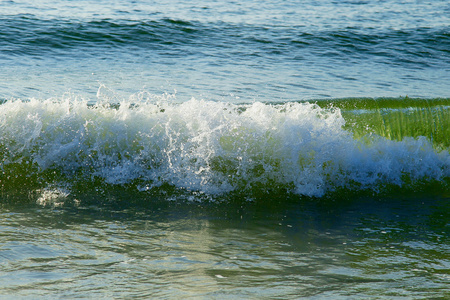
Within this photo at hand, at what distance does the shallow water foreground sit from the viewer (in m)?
2.63

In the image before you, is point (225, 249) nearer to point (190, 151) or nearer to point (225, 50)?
point (190, 151)

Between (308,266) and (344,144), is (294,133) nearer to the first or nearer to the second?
(344,144)

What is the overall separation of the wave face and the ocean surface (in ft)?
0.05

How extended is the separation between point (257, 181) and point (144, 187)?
105 cm

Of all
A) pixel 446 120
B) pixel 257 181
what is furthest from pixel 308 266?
pixel 446 120

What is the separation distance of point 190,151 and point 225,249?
1.66 metres

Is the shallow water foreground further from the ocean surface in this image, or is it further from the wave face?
the wave face

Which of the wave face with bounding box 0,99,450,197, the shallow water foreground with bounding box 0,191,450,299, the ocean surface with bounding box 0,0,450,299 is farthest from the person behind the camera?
the wave face with bounding box 0,99,450,197

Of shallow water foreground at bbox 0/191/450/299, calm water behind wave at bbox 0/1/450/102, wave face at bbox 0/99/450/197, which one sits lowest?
shallow water foreground at bbox 0/191/450/299

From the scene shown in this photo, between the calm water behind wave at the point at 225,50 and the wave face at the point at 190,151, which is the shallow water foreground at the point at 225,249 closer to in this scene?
the wave face at the point at 190,151

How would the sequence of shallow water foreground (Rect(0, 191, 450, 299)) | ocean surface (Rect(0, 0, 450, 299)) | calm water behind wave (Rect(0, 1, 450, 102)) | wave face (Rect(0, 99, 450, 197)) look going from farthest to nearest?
calm water behind wave (Rect(0, 1, 450, 102))
wave face (Rect(0, 99, 450, 197))
ocean surface (Rect(0, 0, 450, 299))
shallow water foreground (Rect(0, 191, 450, 299))

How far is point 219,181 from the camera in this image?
4.61 m

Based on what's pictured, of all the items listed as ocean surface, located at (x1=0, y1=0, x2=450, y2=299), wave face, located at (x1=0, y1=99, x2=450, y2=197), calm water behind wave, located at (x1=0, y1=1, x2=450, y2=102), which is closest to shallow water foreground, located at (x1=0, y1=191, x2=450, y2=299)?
ocean surface, located at (x1=0, y1=0, x2=450, y2=299)

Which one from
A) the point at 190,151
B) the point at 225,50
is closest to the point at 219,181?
the point at 190,151
